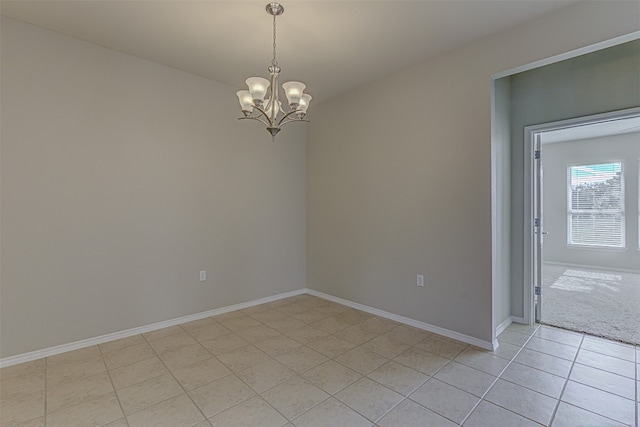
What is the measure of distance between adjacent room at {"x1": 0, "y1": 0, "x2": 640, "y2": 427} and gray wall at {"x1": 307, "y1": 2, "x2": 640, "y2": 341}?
0.8 inches

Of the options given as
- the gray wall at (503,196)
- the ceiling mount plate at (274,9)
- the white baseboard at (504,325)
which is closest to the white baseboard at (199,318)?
the white baseboard at (504,325)

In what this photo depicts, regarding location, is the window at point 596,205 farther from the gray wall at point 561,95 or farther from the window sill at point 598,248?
the gray wall at point 561,95

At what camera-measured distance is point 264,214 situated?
4062mm

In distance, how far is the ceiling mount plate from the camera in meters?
2.20

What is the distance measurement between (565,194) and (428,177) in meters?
5.37

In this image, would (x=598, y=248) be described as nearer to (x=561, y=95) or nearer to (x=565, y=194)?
(x=565, y=194)

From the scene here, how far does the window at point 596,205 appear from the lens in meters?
5.72

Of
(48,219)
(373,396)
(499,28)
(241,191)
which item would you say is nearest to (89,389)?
(48,219)

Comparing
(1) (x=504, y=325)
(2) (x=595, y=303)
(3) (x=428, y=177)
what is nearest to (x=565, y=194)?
(2) (x=595, y=303)

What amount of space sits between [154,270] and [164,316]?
53 centimetres

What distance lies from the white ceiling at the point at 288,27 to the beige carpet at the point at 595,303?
10.2 ft

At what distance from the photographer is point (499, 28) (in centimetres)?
251

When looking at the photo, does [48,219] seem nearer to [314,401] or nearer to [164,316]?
[164,316]

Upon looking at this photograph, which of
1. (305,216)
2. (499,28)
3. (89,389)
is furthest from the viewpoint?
(305,216)
